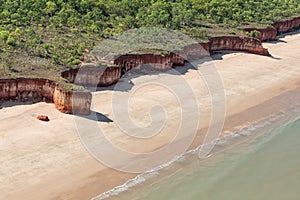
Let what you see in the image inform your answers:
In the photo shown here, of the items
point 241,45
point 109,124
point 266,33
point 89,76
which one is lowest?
point 109,124

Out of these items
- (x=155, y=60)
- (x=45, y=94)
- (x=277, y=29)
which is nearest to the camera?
(x=45, y=94)

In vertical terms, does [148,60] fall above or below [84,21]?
below

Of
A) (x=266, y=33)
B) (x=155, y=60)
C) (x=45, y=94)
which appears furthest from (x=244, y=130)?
(x=266, y=33)

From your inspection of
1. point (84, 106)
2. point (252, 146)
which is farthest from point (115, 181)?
point (252, 146)

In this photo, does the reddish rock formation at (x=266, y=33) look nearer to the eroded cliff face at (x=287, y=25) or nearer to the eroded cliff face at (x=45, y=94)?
the eroded cliff face at (x=287, y=25)

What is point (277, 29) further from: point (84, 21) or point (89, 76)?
point (89, 76)

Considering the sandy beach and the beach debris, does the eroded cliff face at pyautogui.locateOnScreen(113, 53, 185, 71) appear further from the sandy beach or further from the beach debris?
the beach debris

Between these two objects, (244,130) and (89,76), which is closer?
(244,130)

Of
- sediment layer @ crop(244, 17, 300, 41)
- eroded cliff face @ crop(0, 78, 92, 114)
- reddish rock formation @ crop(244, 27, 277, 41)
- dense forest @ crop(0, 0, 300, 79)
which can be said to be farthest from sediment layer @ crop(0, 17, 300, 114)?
sediment layer @ crop(244, 17, 300, 41)
